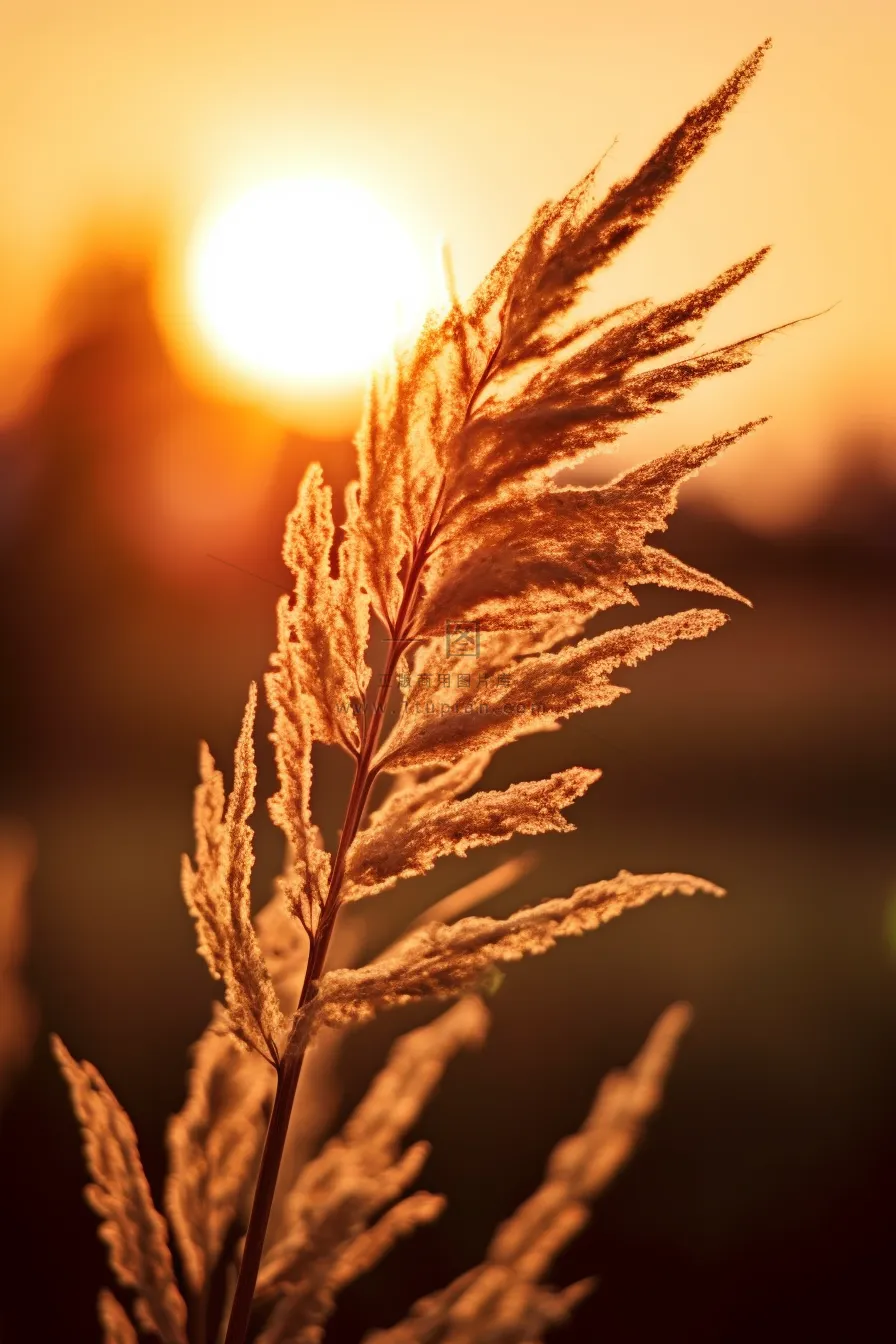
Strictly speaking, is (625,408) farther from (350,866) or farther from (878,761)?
(878,761)

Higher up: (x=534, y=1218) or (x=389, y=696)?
(x=389, y=696)

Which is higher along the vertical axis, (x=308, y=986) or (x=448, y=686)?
(x=448, y=686)

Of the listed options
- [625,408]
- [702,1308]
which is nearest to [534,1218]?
[625,408]

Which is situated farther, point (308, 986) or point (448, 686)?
point (448, 686)

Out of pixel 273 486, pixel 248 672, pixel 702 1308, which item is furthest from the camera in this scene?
pixel 273 486

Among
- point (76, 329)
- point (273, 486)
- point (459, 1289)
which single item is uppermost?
point (76, 329)
